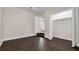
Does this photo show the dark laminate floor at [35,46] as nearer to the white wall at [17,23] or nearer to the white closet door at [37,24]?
the white wall at [17,23]

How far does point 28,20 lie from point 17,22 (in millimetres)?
1066

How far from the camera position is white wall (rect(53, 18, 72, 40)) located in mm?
3359

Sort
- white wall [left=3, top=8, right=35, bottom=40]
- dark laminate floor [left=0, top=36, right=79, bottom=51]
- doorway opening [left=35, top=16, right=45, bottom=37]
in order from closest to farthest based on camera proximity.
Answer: dark laminate floor [left=0, top=36, right=79, bottom=51], white wall [left=3, top=8, right=35, bottom=40], doorway opening [left=35, top=16, right=45, bottom=37]

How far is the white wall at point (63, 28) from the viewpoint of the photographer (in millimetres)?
3359

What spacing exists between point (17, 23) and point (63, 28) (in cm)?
293

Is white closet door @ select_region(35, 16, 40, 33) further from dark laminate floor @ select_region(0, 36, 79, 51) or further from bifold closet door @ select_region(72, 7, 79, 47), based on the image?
bifold closet door @ select_region(72, 7, 79, 47)

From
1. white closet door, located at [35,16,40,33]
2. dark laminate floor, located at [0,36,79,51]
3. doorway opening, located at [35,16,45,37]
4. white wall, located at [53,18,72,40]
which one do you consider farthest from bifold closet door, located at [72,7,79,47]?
white closet door, located at [35,16,40,33]

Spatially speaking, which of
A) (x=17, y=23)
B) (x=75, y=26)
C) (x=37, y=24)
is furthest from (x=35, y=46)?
(x=37, y=24)

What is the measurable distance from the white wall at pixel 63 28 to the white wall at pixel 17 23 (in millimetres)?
1991

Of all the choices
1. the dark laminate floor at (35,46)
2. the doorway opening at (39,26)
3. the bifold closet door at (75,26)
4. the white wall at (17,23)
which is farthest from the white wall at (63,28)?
the white wall at (17,23)

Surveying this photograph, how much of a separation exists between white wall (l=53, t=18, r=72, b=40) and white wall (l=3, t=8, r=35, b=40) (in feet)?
6.53

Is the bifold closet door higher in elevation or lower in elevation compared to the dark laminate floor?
higher
